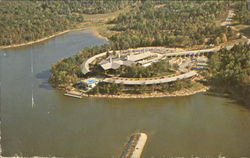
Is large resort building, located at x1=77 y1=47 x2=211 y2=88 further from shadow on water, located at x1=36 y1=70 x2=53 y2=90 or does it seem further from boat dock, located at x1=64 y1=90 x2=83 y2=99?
shadow on water, located at x1=36 y1=70 x2=53 y2=90

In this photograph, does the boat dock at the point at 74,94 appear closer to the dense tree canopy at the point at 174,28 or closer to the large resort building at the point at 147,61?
the large resort building at the point at 147,61

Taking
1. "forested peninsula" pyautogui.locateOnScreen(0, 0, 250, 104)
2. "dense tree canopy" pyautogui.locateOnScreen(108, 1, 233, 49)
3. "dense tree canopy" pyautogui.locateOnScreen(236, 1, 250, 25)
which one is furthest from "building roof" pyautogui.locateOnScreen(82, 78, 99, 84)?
"dense tree canopy" pyautogui.locateOnScreen(236, 1, 250, 25)

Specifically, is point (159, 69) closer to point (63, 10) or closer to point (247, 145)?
point (247, 145)

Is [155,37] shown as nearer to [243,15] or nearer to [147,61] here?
[147,61]

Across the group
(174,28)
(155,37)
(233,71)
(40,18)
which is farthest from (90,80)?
(40,18)

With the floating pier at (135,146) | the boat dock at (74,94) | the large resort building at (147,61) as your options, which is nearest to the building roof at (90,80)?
the large resort building at (147,61)

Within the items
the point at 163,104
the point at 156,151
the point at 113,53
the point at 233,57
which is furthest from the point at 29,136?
the point at 233,57
